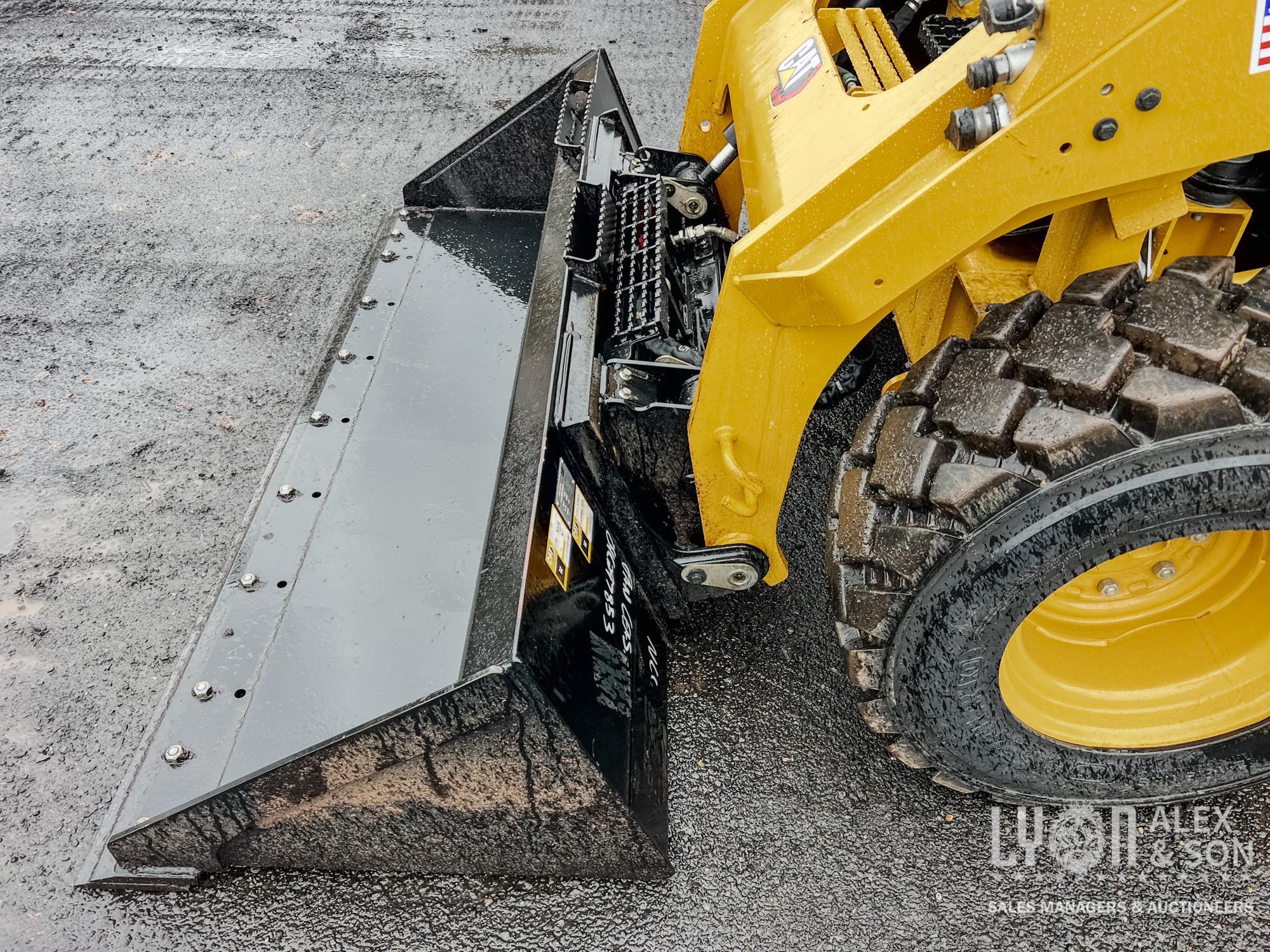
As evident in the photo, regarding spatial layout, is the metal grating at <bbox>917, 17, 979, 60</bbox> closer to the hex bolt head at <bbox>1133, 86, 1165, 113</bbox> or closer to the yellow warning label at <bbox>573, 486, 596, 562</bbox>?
the hex bolt head at <bbox>1133, 86, 1165, 113</bbox>

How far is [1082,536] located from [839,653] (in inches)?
37.1

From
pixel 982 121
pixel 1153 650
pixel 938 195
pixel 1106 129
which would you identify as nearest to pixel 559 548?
pixel 938 195

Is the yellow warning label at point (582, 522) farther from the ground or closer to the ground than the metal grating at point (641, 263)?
closer to the ground

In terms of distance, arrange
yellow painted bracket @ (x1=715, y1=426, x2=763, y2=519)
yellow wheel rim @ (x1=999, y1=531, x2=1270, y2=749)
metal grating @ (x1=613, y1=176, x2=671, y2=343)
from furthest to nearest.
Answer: metal grating @ (x1=613, y1=176, x2=671, y2=343), yellow wheel rim @ (x1=999, y1=531, x2=1270, y2=749), yellow painted bracket @ (x1=715, y1=426, x2=763, y2=519)

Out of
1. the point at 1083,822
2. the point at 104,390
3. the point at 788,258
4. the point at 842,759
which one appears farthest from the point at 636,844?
the point at 104,390

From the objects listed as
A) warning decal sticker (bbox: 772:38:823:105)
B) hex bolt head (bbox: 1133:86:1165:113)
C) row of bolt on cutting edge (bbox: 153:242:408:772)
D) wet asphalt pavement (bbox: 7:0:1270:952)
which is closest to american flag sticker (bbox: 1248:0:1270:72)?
hex bolt head (bbox: 1133:86:1165:113)

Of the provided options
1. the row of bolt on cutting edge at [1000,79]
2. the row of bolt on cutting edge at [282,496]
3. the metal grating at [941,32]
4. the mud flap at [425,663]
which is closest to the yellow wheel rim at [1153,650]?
the mud flap at [425,663]

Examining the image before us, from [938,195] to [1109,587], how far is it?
985mm

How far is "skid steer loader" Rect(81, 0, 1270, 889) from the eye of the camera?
1358 millimetres

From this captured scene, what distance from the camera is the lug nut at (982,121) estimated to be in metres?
1.29

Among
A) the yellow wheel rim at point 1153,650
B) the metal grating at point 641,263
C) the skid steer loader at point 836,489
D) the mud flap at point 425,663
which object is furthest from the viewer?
the metal grating at point 641,263

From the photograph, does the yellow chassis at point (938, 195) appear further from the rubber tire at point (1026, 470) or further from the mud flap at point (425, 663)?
the mud flap at point (425, 663)

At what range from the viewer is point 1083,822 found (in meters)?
1.98

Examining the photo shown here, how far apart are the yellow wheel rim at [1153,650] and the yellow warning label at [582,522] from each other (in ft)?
2.75
